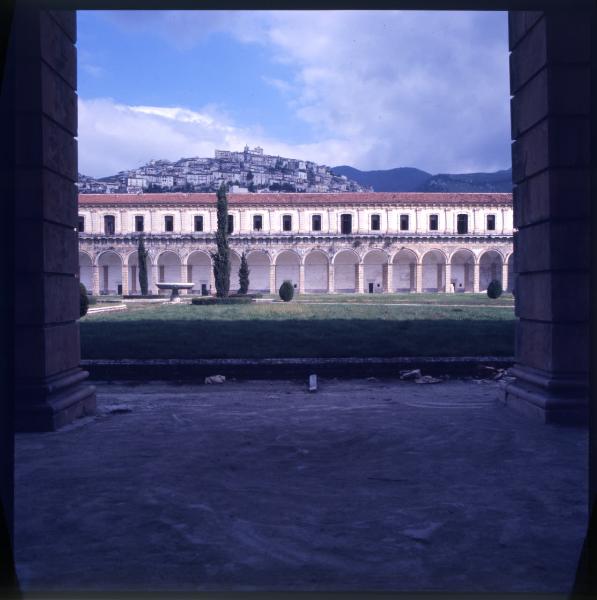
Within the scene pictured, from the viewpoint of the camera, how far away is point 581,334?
4.46 metres

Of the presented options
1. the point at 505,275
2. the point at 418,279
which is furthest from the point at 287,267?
the point at 505,275

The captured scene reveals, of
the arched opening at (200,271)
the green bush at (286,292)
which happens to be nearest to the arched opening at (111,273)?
the arched opening at (200,271)

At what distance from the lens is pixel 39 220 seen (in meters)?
4.35

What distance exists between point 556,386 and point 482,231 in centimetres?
3828

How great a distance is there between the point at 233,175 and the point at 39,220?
81.7 m

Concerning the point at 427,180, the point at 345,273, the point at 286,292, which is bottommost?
the point at 286,292

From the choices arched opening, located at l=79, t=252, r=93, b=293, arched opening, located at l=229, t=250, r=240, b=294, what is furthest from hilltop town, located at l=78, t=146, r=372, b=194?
arched opening, located at l=229, t=250, r=240, b=294

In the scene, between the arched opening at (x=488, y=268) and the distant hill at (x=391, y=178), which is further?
the distant hill at (x=391, y=178)

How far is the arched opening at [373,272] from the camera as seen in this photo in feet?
137

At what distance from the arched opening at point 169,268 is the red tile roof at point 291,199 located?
4266mm

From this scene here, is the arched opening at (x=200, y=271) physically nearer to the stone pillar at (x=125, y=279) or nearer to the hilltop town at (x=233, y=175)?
the stone pillar at (x=125, y=279)

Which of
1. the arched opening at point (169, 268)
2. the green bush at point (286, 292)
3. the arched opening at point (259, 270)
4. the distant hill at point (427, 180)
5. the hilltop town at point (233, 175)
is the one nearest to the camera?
the green bush at point (286, 292)

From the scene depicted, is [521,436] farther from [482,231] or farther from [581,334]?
[482,231]

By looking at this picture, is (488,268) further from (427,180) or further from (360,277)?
(427,180)
